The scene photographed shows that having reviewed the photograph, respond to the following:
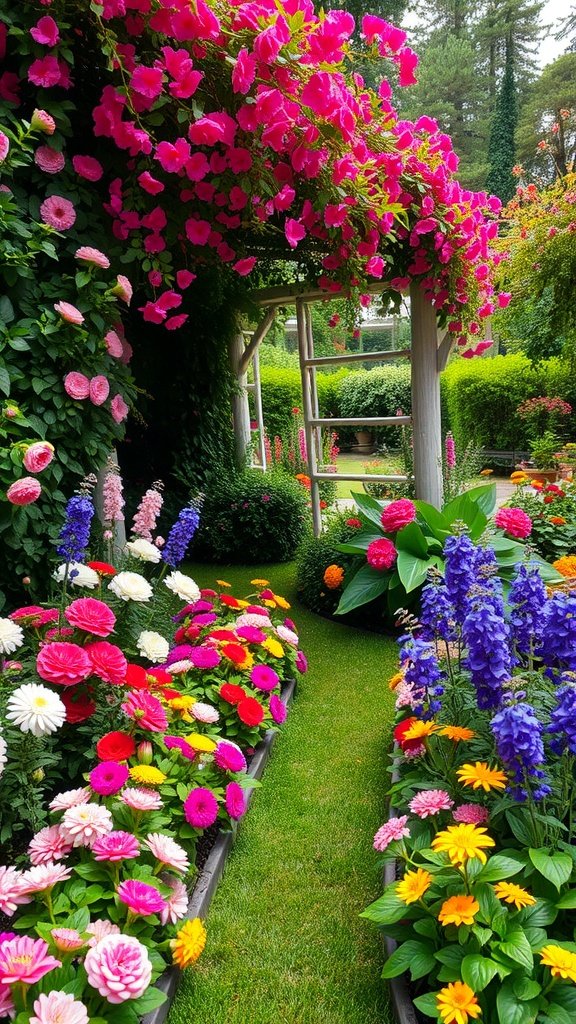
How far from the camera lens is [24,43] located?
1871 mm

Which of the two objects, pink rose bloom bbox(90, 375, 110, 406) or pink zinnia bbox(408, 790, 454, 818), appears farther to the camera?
pink rose bloom bbox(90, 375, 110, 406)

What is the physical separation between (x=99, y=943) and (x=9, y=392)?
1.36 m

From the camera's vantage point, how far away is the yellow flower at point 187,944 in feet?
4.51

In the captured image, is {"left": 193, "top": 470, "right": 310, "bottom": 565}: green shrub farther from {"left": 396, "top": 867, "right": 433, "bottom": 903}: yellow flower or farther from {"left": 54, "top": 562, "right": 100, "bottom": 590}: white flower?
{"left": 396, "top": 867, "right": 433, "bottom": 903}: yellow flower

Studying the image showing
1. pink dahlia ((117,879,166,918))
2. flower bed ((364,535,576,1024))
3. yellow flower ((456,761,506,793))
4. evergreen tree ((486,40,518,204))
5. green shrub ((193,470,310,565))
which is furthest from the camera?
evergreen tree ((486,40,518,204))

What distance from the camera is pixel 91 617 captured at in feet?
5.46

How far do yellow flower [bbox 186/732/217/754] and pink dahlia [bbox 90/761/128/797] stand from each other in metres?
0.28

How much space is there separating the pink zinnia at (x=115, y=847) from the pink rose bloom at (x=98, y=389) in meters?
1.26

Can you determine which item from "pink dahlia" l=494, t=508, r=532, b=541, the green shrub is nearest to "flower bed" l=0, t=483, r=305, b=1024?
"pink dahlia" l=494, t=508, r=532, b=541

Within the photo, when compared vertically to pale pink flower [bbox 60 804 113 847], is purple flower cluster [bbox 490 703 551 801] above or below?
above

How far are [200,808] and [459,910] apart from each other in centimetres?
68

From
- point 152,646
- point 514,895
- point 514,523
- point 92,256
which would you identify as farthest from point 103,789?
point 514,523

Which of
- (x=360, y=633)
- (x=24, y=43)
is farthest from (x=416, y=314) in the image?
(x=24, y=43)

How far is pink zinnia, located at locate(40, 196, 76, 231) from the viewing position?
6.53 feet
